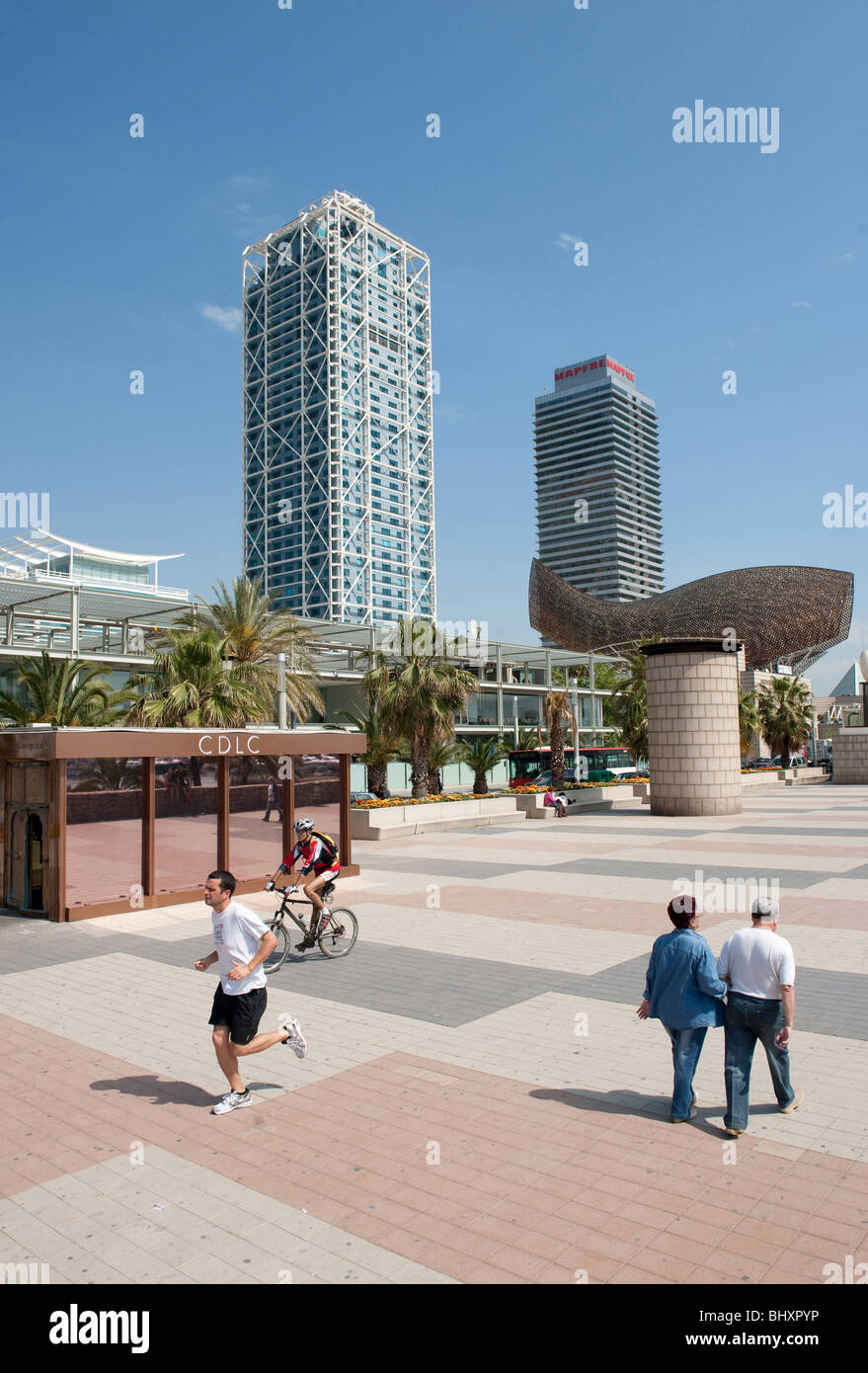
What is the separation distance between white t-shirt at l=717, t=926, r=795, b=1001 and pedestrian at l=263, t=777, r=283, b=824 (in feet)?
33.2

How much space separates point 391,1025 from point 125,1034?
2168 mm

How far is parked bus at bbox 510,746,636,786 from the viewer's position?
4261cm

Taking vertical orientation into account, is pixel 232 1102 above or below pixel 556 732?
below

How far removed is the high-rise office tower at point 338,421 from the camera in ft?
543

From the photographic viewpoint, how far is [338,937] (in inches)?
406

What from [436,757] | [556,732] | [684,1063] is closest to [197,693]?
[436,757]

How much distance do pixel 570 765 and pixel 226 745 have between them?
31.3 meters

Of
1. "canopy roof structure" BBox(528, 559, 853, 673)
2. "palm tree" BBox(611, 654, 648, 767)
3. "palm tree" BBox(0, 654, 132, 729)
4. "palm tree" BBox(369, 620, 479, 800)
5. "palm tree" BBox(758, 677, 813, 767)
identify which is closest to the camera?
"palm tree" BBox(0, 654, 132, 729)

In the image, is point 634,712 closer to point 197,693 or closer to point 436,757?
point 436,757

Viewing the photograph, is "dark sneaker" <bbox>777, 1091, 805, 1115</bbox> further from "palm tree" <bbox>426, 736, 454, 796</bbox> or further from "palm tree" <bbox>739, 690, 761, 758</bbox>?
"palm tree" <bbox>739, 690, 761, 758</bbox>

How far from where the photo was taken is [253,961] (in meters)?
5.71
